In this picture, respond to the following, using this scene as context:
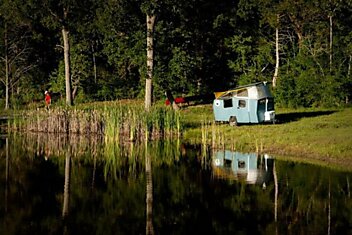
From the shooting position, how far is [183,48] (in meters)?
47.8

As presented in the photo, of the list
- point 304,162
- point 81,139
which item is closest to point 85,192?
point 304,162

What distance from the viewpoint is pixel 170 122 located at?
→ 103ft

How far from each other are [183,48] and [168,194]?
99.5 ft

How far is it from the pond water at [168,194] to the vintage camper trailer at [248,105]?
5513 millimetres

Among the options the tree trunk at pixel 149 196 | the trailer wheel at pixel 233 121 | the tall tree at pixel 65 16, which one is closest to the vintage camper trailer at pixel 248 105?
the trailer wheel at pixel 233 121

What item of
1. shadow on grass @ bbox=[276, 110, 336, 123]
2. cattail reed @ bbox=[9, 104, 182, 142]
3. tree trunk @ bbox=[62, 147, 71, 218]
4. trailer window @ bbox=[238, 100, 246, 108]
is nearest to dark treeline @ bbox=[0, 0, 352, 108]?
shadow on grass @ bbox=[276, 110, 336, 123]

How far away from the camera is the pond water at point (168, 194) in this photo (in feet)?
49.0

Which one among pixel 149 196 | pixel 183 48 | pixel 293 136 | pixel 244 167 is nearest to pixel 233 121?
pixel 293 136

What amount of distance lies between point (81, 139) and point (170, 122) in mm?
4182

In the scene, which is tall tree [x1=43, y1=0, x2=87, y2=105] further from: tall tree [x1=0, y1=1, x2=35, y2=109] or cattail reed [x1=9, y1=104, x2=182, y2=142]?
cattail reed [x1=9, y1=104, x2=182, y2=142]

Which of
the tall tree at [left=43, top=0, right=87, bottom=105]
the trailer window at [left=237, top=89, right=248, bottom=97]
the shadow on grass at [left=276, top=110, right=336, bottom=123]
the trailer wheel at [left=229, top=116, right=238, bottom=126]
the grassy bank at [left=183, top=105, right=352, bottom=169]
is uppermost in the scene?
the tall tree at [left=43, top=0, right=87, bottom=105]

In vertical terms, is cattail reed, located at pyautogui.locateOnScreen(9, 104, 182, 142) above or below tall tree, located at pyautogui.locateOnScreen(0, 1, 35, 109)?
below

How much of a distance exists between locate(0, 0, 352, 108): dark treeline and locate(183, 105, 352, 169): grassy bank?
697cm

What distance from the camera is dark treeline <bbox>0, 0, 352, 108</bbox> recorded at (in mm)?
41875
